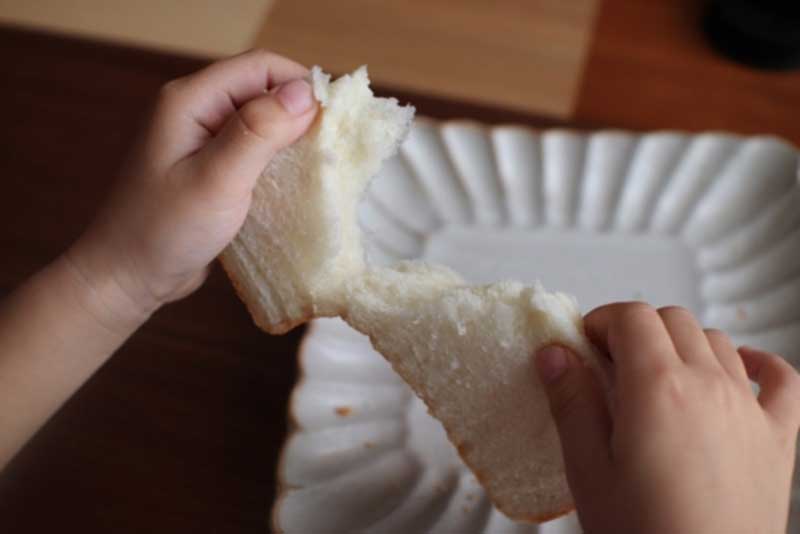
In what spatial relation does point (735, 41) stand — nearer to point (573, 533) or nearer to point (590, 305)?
point (590, 305)

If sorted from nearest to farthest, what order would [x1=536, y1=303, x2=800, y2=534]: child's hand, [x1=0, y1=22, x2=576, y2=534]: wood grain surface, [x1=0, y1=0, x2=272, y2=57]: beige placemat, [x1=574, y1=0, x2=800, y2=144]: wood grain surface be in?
[x1=536, y1=303, x2=800, y2=534]: child's hand < [x1=0, y1=22, x2=576, y2=534]: wood grain surface < [x1=574, y1=0, x2=800, y2=144]: wood grain surface < [x1=0, y1=0, x2=272, y2=57]: beige placemat

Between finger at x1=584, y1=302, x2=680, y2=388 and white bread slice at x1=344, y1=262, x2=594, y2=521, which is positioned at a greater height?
finger at x1=584, y1=302, x2=680, y2=388

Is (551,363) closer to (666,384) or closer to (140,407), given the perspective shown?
(666,384)

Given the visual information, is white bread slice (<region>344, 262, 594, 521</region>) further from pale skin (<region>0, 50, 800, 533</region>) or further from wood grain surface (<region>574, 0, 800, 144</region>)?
wood grain surface (<region>574, 0, 800, 144</region>)

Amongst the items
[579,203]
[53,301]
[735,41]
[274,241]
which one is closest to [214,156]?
[274,241]

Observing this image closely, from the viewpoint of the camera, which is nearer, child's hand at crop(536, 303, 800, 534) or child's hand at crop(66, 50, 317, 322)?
child's hand at crop(536, 303, 800, 534)

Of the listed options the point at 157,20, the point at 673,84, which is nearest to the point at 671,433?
the point at 673,84

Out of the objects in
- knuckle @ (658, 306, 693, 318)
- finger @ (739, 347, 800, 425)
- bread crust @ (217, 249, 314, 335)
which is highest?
knuckle @ (658, 306, 693, 318)

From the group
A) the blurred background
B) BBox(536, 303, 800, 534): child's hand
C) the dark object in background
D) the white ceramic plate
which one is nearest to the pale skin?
BBox(536, 303, 800, 534): child's hand
